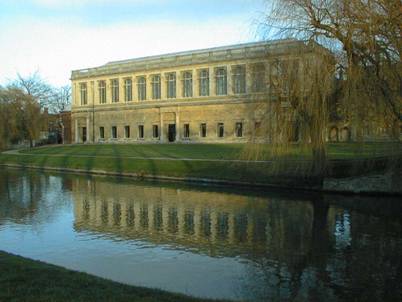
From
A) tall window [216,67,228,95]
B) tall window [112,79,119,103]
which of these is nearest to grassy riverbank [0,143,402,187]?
tall window [216,67,228,95]

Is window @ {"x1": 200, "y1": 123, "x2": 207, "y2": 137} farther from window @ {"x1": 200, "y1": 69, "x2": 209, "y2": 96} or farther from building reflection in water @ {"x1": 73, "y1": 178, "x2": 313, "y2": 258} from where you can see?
building reflection in water @ {"x1": 73, "y1": 178, "x2": 313, "y2": 258}

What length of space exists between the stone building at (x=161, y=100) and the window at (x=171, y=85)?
0.58 ft

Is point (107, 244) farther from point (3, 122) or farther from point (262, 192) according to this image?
point (3, 122)

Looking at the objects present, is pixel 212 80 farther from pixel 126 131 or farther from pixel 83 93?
pixel 83 93

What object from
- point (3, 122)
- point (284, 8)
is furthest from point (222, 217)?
point (3, 122)

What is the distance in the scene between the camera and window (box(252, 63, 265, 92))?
2644 centimetres

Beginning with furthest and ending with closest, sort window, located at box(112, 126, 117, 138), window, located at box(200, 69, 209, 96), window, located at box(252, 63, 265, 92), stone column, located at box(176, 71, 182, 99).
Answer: window, located at box(112, 126, 117, 138), stone column, located at box(176, 71, 182, 99), window, located at box(200, 69, 209, 96), window, located at box(252, 63, 265, 92)

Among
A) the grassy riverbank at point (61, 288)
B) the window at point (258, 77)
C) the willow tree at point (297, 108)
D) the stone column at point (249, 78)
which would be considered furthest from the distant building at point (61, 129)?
the grassy riverbank at point (61, 288)

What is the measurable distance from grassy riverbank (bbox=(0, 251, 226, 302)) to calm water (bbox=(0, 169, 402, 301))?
5.80 ft

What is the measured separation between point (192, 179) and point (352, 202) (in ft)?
41.5

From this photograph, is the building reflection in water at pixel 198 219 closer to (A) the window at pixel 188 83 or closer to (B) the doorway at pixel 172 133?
(A) the window at pixel 188 83

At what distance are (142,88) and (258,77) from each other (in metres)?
69.1

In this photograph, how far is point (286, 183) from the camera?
2930 centimetres

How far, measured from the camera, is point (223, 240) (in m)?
15.9
